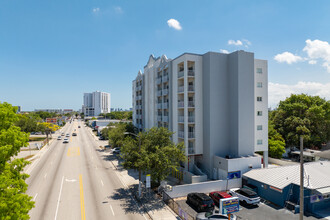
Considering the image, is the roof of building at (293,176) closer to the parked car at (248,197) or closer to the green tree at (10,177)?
the parked car at (248,197)

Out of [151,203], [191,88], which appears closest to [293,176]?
[151,203]

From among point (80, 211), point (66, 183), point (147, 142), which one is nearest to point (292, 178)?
point (147, 142)

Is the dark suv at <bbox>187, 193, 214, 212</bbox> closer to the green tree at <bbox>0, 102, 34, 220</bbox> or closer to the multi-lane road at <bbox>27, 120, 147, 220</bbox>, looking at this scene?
the multi-lane road at <bbox>27, 120, 147, 220</bbox>

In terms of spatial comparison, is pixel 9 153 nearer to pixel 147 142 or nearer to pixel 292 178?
pixel 147 142

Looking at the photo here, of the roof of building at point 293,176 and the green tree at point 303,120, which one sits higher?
the green tree at point 303,120

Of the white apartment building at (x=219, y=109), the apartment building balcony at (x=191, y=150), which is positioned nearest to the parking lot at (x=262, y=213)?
the white apartment building at (x=219, y=109)

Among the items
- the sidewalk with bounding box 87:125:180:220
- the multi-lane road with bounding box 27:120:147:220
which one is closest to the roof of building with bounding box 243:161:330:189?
the sidewalk with bounding box 87:125:180:220
